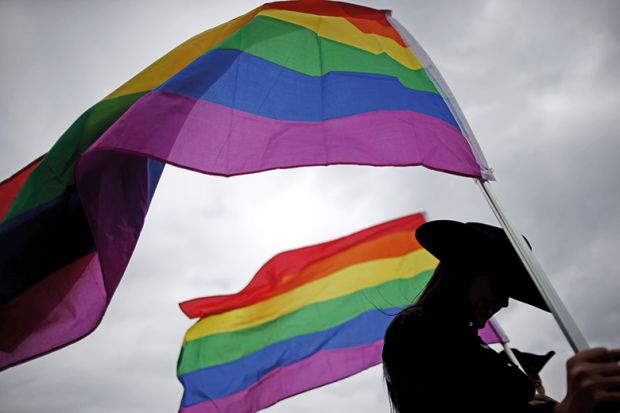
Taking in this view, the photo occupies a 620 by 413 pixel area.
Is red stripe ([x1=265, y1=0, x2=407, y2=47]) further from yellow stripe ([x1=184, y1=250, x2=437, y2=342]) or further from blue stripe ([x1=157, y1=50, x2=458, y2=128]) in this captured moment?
yellow stripe ([x1=184, y1=250, x2=437, y2=342])

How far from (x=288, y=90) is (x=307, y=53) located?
41 centimetres

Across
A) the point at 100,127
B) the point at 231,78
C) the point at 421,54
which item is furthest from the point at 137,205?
the point at 421,54

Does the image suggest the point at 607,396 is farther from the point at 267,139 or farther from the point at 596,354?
the point at 267,139

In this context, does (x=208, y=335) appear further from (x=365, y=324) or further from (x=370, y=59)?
(x=370, y=59)

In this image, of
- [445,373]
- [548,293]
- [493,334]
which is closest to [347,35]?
[548,293]

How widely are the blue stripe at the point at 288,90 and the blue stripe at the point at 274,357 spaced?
12.0 feet

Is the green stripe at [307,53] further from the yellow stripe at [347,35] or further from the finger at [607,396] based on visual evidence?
the finger at [607,396]

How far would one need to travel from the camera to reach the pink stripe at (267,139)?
2.26 m

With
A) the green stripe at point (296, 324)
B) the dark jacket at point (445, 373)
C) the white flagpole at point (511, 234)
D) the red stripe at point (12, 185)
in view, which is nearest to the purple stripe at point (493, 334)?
the green stripe at point (296, 324)

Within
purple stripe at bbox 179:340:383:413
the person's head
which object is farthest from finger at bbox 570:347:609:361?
purple stripe at bbox 179:340:383:413

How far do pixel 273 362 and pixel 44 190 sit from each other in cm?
396

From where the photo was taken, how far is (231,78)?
110 inches

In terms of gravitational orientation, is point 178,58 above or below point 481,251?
above

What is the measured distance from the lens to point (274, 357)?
Result: 5875 mm
